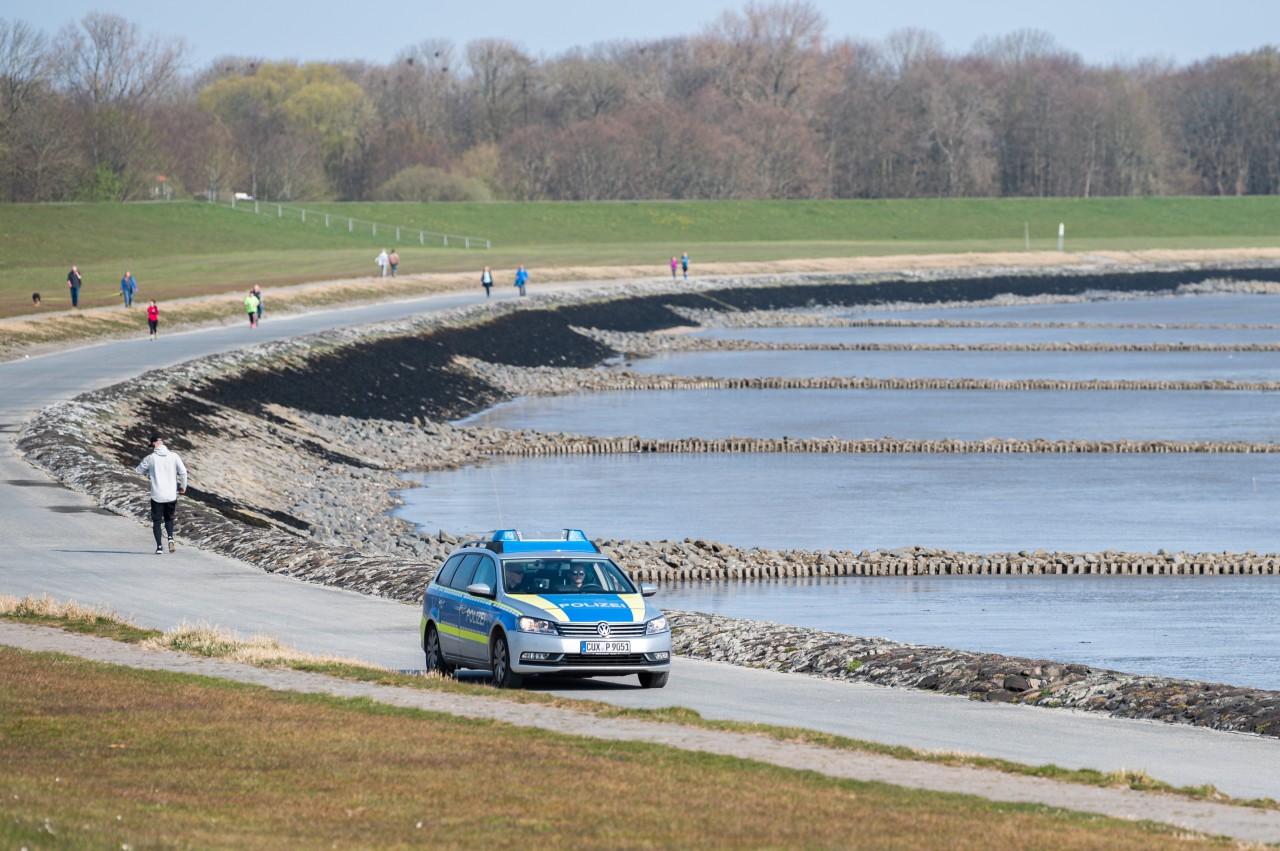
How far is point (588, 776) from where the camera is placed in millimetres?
14438

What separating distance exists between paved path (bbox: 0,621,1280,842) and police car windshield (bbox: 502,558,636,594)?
161 cm

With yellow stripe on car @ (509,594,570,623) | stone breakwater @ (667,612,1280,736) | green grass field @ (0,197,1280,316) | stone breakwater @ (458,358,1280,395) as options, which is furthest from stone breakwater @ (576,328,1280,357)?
yellow stripe on car @ (509,594,570,623)

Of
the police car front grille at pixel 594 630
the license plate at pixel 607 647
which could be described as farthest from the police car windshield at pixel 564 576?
the license plate at pixel 607 647

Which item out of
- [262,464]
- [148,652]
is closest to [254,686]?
[148,652]

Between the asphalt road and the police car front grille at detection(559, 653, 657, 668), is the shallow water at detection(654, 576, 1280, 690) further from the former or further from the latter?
the police car front grille at detection(559, 653, 657, 668)

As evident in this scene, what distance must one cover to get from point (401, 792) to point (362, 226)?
129 meters

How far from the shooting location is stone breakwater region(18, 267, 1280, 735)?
20.9 metres

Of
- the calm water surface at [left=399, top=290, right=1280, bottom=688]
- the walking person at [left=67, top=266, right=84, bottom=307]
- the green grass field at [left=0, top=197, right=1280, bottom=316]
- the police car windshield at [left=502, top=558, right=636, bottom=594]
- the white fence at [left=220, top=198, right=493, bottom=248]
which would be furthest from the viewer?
the white fence at [left=220, top=198, right=493, bottom=248]

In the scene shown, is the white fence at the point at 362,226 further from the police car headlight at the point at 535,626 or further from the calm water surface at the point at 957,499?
the police car headlight at the point at 535,626

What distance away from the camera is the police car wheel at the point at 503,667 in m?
19.3

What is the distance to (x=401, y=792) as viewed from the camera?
13703mm

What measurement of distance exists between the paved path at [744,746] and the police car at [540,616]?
3.06 ft

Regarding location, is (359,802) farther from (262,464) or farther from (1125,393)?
(1125,393)

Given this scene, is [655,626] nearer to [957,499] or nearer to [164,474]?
[164,474]
